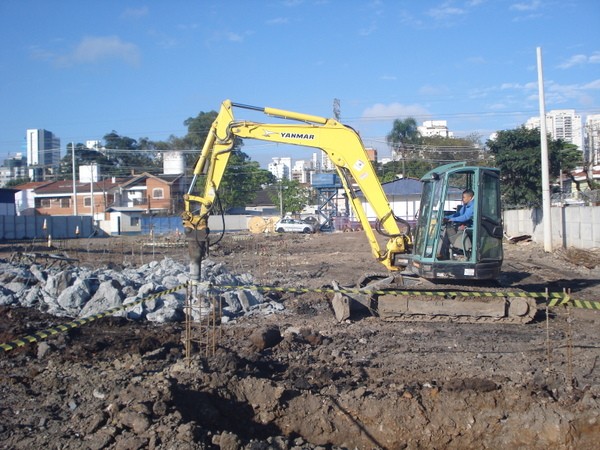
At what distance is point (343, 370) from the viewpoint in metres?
8.06

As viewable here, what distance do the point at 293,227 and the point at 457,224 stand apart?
129ft

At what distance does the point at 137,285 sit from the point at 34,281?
8.25 feet

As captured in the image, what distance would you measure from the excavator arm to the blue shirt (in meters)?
1.20


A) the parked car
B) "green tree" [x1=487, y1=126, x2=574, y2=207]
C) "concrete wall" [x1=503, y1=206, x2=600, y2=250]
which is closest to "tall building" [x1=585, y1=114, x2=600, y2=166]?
"green tree" [x1=487, y1=126, x2=574, y2=207]

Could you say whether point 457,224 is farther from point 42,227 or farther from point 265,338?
point 42,227

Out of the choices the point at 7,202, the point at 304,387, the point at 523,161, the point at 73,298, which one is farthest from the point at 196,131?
the point at 304,387

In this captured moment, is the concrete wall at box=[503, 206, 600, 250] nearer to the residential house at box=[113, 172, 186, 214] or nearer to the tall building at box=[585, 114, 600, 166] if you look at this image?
the tall building at box=[585, 114, 600, 166]

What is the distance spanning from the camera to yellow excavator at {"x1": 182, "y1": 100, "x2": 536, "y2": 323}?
35.9 feet

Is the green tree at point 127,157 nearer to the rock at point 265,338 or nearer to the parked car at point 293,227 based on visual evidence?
the parked car at point 293,227

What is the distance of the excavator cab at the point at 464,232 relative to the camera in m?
11.0

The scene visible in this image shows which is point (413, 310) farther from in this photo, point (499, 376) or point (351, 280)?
point (351, 280)

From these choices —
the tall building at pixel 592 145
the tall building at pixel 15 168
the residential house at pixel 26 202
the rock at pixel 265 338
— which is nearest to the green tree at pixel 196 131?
the residential house at pixel 26 202

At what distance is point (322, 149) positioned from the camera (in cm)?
1184

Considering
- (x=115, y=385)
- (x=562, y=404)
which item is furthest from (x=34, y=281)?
(x=562, y=404)
